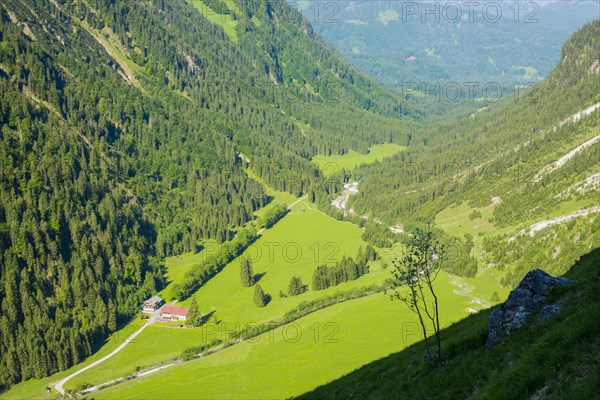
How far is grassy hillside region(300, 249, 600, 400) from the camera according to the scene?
27.1 metres

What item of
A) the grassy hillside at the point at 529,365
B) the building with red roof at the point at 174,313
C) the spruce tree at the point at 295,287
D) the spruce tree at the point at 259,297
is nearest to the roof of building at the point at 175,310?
the building with red roof at the point at 174,313

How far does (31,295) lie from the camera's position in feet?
554

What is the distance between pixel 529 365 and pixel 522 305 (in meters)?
11.1

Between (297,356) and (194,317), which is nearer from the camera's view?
(297,356)

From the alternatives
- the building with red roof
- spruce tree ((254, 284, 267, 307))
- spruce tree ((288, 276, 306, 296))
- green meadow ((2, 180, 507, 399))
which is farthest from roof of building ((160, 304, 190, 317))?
spruce tree ((288, 276, 306, 296))

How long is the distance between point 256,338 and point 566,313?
129 metres

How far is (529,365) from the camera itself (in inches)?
1165

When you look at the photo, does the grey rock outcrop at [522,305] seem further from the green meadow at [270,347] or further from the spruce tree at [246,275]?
the spruce tree at [246,275]

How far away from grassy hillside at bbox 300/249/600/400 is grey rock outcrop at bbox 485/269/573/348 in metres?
1.09

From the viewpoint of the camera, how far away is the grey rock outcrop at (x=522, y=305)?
39125 mm

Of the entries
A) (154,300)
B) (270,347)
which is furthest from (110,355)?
(270,347)

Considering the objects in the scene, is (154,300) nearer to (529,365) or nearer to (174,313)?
(174,313)

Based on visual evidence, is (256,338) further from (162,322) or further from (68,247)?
(68,247)

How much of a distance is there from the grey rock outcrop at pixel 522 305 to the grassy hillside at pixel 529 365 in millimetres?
1088
